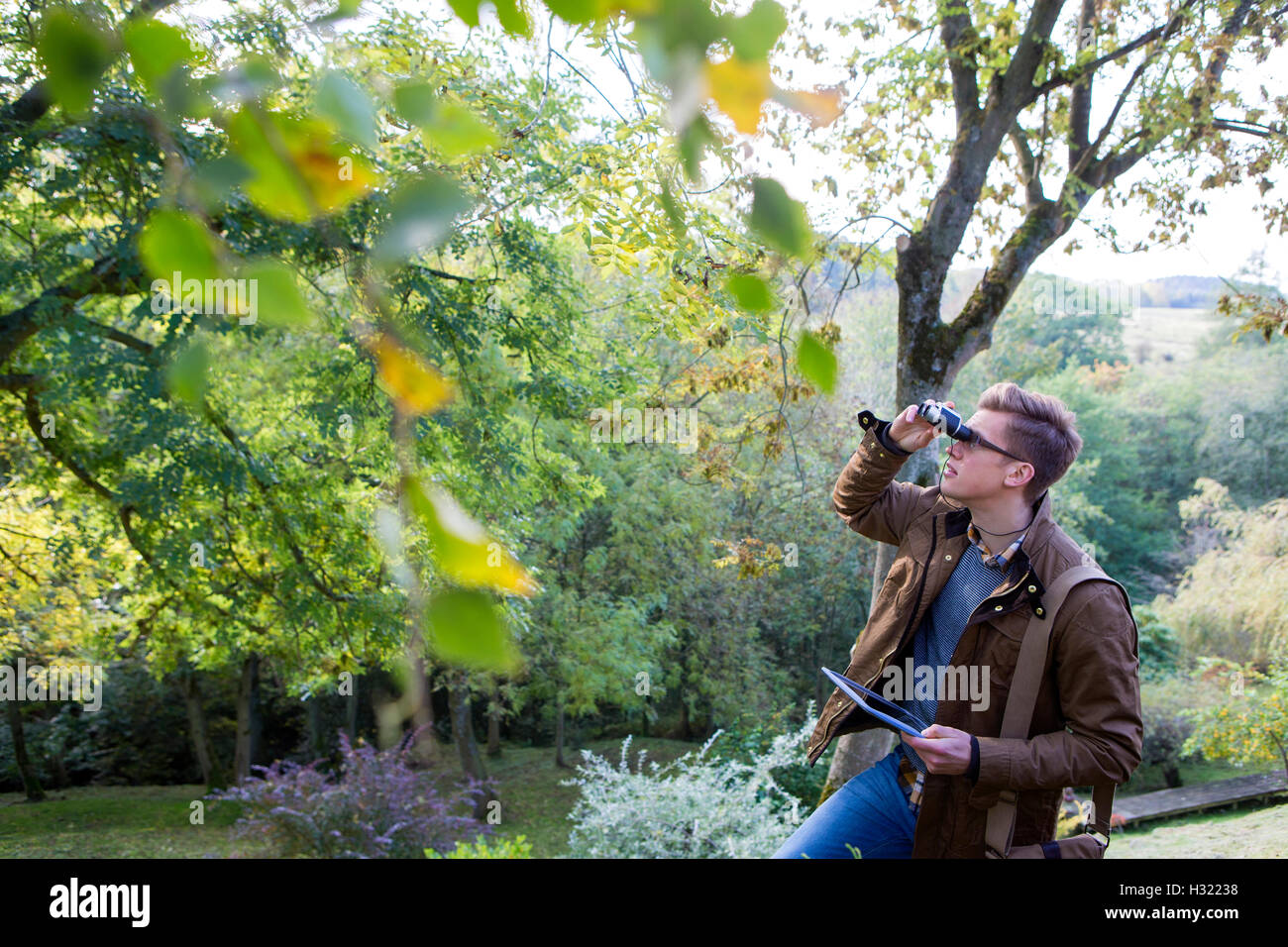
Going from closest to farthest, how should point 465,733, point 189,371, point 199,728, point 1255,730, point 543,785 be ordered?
point 189,371
point 1255,730
point 465,733
point 543,785
point 199,728

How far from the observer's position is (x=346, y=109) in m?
0.61

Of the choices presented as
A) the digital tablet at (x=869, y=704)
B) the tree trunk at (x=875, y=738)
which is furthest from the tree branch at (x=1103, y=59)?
the digital tablet at (x=869, y=704)

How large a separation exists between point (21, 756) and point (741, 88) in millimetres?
15263

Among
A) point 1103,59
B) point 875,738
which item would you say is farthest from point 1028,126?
point 875,738

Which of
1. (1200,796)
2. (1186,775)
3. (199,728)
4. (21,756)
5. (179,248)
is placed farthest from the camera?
(199,728)

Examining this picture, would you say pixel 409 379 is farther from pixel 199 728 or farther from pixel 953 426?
pixel 199 728

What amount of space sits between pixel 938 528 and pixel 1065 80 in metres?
4.32

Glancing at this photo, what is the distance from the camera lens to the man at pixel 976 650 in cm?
185

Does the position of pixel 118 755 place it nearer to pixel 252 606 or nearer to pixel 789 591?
pixel 252 606

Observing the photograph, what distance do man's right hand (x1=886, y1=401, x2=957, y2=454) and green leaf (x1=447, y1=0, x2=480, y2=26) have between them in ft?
5.46

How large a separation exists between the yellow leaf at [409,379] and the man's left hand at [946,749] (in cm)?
146

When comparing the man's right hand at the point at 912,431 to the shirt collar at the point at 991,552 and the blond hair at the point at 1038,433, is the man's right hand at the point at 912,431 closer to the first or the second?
the blond hair at the point at 1038,433

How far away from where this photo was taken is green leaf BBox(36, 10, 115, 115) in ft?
2.47

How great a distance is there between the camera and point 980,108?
5492mm
